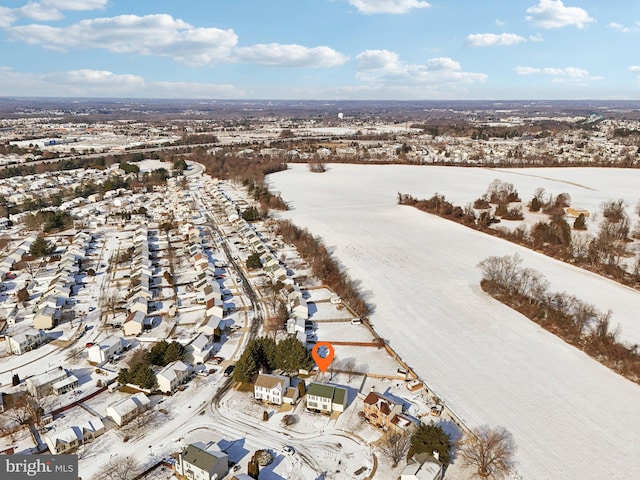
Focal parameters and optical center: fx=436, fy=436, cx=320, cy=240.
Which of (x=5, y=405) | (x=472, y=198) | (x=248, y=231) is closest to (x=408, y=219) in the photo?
(x=472, y=198)

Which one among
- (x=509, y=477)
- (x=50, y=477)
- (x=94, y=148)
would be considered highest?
(x=94, y=148)

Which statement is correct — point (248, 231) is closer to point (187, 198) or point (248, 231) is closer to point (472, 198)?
point (187, 198)

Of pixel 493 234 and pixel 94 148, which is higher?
pixel 94 148

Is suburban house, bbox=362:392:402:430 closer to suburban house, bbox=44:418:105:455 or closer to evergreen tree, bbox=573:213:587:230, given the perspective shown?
suburban house, bbox=44:418:105:455

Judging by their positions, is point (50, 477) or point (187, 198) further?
point (187, 198)

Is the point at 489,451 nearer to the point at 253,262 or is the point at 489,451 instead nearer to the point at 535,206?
the point at 253,262

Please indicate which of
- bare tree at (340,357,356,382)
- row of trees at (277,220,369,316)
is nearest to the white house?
bare tree at (340,357,356,382)
